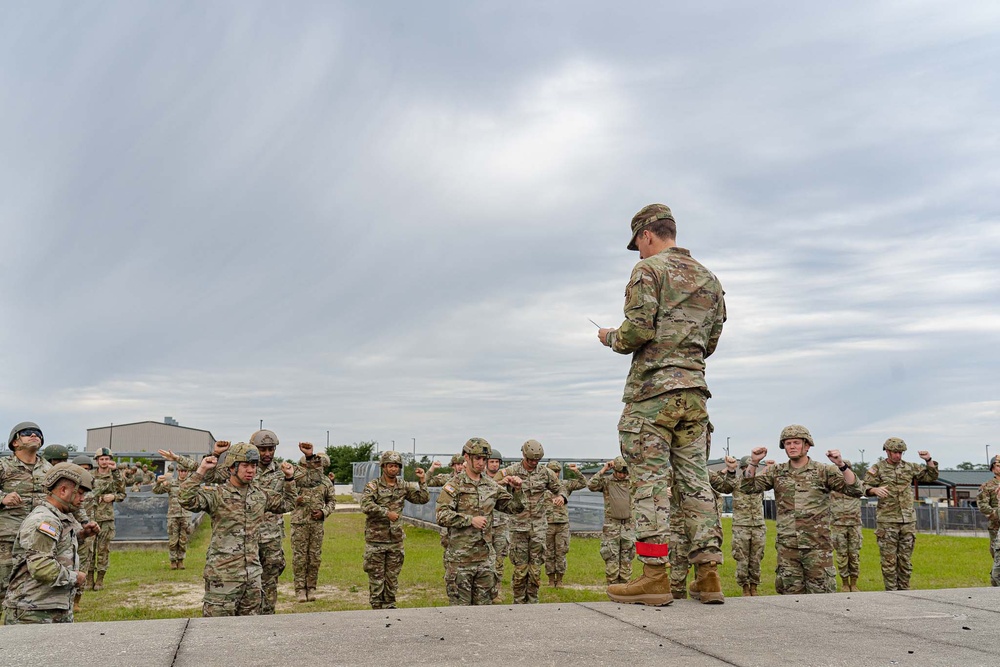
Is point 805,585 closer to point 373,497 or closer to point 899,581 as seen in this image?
point 899,581

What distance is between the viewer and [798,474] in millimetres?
10039

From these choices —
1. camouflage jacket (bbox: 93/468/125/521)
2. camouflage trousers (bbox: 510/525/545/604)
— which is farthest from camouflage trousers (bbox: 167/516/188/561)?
camouflage trousers (bbox: 510/525/545/604)

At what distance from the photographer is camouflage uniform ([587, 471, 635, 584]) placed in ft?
47.3

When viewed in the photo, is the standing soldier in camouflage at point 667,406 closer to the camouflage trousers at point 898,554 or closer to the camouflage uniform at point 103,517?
the camouflage trousers at point 898,554

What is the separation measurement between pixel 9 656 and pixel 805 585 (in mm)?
8757

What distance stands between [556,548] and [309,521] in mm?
4714

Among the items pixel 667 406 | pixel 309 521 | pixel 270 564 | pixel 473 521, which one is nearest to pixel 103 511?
pixel 309 521

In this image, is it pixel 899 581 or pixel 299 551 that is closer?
pixel 899 581

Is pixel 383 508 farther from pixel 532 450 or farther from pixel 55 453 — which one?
pixel 55 453

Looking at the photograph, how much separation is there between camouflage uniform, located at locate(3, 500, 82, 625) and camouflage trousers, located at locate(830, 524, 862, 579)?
40.0 feet

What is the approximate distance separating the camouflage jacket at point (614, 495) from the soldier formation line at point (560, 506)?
0.04 m

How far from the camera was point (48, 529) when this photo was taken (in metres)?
6.30

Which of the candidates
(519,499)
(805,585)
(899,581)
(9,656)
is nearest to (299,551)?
(519,499)

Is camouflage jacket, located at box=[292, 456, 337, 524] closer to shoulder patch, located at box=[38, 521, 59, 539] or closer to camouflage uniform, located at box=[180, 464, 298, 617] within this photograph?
camouflage uniform, located at box=[180, 464, 298, 617]
